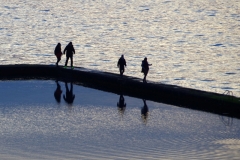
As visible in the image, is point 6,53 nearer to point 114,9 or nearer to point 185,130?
point 185,130

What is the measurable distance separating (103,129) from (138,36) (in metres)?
40.6

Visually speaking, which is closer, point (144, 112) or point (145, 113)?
point (145, 113)

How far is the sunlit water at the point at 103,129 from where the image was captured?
2345 cm

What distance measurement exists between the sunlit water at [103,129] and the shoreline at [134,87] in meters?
0.57

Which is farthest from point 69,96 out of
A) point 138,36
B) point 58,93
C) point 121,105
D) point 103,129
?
point 138,36

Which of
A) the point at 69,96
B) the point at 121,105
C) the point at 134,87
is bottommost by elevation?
the point at 121,105

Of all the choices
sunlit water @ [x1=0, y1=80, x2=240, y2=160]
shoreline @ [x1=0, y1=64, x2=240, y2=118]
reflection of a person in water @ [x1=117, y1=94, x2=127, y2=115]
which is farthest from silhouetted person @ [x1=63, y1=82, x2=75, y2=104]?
reflection of a person in water @ [x1=117, y1=94, x2=127, y2=115]

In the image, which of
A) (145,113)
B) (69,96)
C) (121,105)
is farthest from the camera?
(69,96)

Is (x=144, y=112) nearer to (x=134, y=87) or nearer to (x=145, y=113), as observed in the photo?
(x=145, y=113)

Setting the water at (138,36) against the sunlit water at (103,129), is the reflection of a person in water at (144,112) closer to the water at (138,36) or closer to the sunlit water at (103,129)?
the sunlit water at (103,129)

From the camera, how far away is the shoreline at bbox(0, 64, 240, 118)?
2881 centimetres

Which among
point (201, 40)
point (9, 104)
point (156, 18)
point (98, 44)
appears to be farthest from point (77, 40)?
point (9, 104)

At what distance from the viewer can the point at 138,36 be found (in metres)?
66.6

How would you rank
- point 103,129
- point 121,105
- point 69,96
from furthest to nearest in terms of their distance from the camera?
point 69,96
point 121,105
point 103,129
